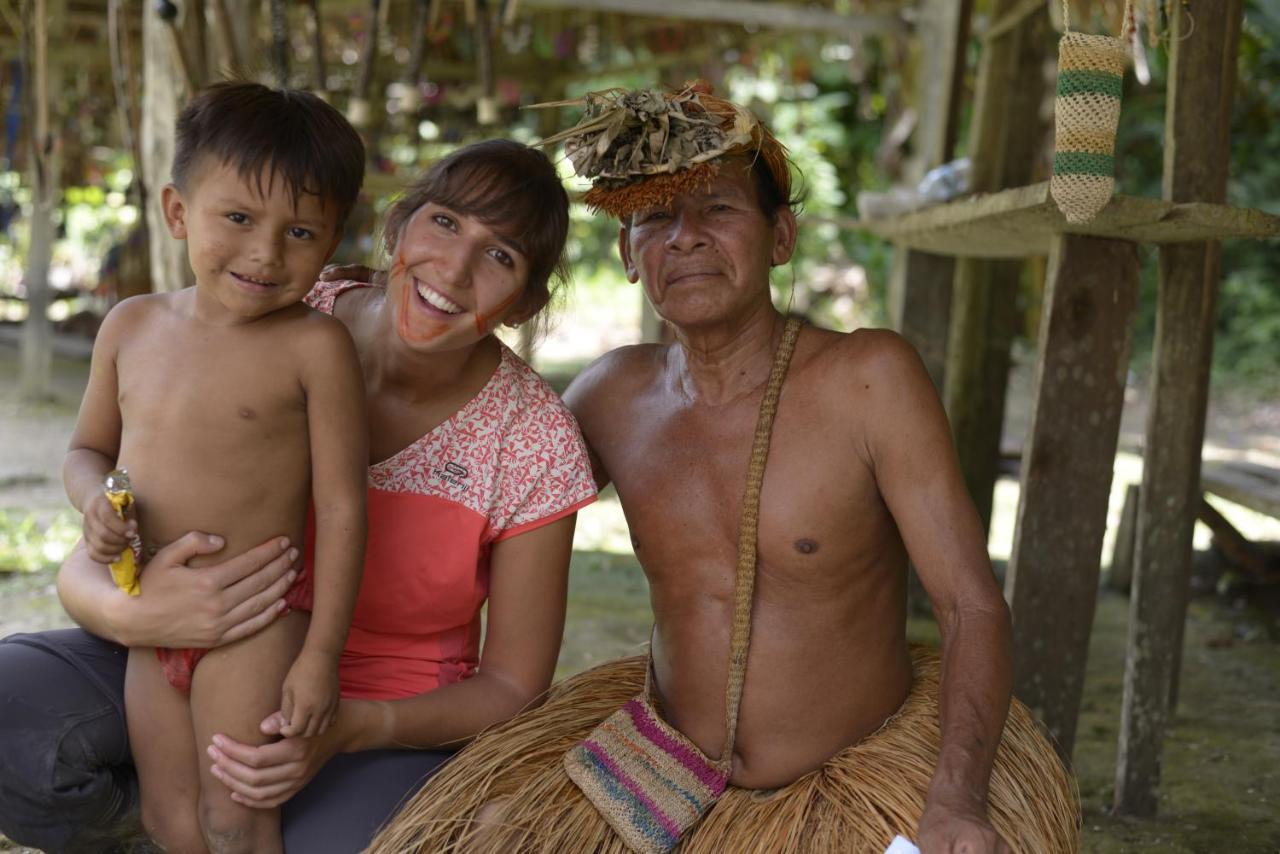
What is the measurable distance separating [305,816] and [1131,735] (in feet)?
6.02

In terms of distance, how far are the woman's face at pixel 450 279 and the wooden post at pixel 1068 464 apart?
3.91ft

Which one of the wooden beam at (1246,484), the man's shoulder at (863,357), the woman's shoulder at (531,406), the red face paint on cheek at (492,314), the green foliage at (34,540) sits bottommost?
the green foliage at (34,540)

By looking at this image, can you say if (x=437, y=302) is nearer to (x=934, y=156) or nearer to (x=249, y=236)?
(x=249, y=236)

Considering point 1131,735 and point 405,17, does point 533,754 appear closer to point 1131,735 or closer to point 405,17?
point 1131,735

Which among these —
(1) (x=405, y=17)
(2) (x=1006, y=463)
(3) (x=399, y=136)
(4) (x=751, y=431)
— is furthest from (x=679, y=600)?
(3) (x=399, y=136)

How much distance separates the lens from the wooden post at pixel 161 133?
3.57 meters

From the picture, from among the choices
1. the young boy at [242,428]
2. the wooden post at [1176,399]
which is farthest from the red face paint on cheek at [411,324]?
the wooden post at [1176,399]

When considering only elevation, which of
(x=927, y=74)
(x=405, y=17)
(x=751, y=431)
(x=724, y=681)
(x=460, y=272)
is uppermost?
(x=405, y=17)

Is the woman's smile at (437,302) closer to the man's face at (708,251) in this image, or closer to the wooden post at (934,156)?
the man's face at (708,251)

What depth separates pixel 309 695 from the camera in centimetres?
190

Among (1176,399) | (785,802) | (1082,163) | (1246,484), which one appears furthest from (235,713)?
(1246,484)

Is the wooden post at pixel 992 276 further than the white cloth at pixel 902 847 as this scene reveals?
Yes

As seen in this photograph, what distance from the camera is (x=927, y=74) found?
187 inches

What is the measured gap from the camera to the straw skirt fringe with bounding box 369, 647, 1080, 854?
1888mm
